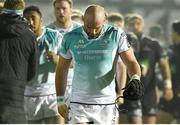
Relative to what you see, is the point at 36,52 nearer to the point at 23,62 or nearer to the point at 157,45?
Result: the point at 23,62

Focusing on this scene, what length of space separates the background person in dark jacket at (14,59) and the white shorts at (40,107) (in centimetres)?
207

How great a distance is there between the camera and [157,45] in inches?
658

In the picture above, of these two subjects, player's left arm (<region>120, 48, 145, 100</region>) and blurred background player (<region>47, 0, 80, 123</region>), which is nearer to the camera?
player's left arm (<region>120, 48, 145, 100</region>)

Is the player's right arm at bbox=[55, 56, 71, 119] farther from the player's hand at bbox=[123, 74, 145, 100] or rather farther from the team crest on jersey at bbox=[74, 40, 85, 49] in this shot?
the player's hand at bbox=[123, 74, 145, 100]

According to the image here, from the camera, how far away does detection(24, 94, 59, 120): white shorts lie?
1435cm

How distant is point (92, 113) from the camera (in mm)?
11523

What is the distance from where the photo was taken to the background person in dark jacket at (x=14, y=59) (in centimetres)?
1198

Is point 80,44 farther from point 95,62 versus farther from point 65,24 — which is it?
point 65,24

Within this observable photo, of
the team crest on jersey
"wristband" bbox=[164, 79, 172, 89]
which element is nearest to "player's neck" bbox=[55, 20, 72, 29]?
"wristband" bbox=[164, 79, 172, 89]

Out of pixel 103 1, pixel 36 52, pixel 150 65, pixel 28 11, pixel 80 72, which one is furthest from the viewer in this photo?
pixel 103 1

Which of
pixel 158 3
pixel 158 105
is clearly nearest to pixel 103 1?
pixel 158 3

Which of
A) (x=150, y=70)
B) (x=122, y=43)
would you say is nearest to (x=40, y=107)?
(x=150, y=70)

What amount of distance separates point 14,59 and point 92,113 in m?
1.20

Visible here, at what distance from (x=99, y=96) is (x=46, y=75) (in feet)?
9.29
